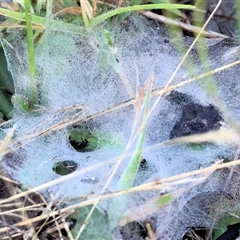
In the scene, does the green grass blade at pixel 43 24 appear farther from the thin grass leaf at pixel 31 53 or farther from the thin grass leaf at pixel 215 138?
the thin grass leaf at pixel 215 138

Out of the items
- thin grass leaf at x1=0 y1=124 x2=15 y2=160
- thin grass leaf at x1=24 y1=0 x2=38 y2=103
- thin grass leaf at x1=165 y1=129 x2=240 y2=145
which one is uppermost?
thin grass leaf at x1=24 y1=0 x2=38 y2=103

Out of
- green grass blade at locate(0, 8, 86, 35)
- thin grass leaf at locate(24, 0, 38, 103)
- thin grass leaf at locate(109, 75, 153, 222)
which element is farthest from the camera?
green grass blade at locate(0, 8, 86, 35)

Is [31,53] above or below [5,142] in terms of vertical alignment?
above

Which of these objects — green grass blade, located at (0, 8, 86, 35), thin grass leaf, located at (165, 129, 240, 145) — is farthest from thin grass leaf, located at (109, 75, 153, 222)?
green grass blade, located at (0, 8, 86, 35)

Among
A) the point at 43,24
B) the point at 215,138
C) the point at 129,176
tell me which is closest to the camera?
the point at 129,176

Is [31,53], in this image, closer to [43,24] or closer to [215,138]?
[43,24]

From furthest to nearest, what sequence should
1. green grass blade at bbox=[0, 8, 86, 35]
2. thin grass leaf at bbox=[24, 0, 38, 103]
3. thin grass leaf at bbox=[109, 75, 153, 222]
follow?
green grass blade at bbox=[0, 8, 86, 35] → thin grass leaf at bbox=[24, 0, 38, 103] → thin grass leaf at bbox=[109, 75, 153, 222]

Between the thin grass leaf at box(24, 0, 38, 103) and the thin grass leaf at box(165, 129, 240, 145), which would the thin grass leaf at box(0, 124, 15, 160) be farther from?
the thin grass leaf at box(165, 129, 240, 145)

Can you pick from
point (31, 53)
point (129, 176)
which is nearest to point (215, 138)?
point (129, 176)

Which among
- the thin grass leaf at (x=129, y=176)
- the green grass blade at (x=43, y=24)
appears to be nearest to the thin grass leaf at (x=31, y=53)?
the green grass blade at (x=43, y=24)

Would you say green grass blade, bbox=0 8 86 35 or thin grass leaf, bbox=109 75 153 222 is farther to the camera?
green grass blade, bbox=0 8 86 35

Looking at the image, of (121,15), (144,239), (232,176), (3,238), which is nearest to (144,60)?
(121,15)
